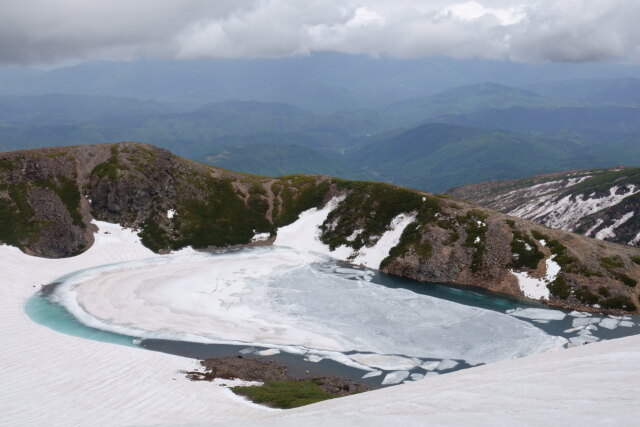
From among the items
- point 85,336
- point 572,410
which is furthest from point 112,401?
point 572,410

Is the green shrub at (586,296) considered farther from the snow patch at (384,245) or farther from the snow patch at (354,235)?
the snow patch at (354,235)

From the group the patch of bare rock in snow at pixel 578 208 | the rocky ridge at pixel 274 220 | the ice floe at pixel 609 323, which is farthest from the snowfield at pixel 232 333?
the patch of bare rock in snow at pixel 578 208

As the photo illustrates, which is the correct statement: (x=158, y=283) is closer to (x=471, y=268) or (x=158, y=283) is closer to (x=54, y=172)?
(x=54, y=172)

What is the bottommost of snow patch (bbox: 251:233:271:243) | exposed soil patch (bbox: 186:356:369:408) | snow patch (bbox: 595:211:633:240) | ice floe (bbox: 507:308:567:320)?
ice floe (bbox: 507:308:567:320)

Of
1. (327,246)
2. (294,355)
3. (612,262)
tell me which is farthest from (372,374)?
(612,262)

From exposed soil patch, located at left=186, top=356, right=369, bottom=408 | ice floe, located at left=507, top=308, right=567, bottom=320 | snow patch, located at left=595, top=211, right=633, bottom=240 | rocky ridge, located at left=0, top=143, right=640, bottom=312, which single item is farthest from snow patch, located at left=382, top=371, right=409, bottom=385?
snow patch, located at left=595, top=211, right=633, bottom=240

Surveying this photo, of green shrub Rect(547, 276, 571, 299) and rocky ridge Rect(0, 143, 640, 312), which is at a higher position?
rocky ridge Rect(0, 143, 640, 312)

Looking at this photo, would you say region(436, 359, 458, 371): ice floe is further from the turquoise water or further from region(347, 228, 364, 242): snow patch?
region(347, 228, 364, 242): snow patch
